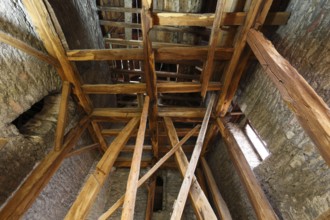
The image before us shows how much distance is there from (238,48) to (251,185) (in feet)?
5.21

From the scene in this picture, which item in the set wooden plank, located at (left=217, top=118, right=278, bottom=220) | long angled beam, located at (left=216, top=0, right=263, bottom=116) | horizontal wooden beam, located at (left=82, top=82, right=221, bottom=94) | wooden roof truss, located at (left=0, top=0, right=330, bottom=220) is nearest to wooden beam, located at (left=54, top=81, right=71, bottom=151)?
wooden roof truss, located at (left=0, top=0, right=330, bottom=220)

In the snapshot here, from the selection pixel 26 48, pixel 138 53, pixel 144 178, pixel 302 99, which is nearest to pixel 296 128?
pixel 302 99

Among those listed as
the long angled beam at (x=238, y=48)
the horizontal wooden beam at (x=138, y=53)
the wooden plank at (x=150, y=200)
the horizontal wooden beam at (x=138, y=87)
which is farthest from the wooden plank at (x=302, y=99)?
the wooden plank at (x=150, y=200)

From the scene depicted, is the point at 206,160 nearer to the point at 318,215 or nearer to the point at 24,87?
the point at 318,215

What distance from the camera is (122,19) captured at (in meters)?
3.74

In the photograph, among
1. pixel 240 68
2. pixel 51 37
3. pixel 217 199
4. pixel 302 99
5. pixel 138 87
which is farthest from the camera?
pixel 217 199

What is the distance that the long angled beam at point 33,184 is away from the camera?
1.67 meters

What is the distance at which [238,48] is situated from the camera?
2145mm

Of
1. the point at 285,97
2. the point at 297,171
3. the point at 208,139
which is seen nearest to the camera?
the point at 285,97

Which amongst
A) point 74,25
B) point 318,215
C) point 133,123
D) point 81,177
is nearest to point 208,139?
point 133,123

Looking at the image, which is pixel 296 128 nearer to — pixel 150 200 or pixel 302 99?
pixel 302 99

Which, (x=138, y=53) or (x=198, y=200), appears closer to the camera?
(x=198, y=200)

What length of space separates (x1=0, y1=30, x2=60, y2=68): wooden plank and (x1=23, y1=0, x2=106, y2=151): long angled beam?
97mm

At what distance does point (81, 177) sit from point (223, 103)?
2664 millimetres
